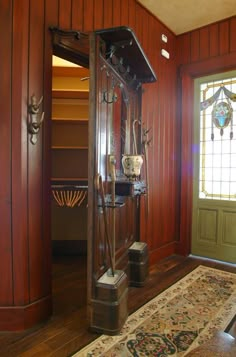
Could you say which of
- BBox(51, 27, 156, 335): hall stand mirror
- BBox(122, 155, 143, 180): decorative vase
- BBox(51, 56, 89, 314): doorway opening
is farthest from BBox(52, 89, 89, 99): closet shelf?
BBox(122, 155, 143, 180): decorative vase

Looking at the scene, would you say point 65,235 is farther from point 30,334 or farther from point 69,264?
point 30,334

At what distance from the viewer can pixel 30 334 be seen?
2.05 metres

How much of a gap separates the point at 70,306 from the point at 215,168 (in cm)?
250

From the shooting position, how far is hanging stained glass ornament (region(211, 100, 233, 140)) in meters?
3.68

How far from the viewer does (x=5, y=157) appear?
2070 mm

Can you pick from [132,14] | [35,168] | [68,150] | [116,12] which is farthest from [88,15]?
[68,150]

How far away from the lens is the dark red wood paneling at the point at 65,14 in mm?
2299

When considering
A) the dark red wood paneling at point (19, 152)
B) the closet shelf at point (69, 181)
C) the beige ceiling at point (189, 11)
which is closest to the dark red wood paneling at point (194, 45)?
the beige ceiling at point (189, 11)

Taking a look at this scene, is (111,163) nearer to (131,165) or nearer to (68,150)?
(131,165)

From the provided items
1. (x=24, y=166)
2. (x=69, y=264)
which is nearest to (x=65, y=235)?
(x=69, y=264)

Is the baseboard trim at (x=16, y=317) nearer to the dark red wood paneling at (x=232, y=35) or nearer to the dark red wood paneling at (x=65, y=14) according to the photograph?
the dark red wood paneling at (x=65, y=14)

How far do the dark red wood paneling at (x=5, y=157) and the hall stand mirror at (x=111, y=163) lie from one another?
0.37 metres

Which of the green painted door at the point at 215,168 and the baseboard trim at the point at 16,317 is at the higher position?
the green painted door at the point at 215,168

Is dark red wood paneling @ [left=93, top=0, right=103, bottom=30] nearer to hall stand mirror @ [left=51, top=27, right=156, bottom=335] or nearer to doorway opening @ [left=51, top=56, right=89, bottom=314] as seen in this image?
hall stand mirror @ [left=51, top=27, right=156, bottom=335]
